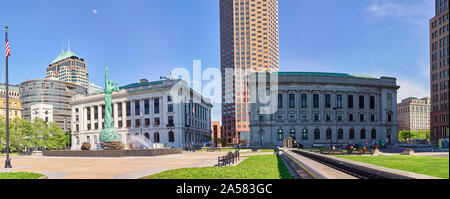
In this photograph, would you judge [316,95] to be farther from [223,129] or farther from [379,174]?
[379,174]

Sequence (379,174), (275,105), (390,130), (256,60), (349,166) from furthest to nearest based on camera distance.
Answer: (256,60)
(390,130)
(275,105)
(349,166)
(379,174)

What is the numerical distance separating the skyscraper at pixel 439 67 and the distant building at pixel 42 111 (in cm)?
11983

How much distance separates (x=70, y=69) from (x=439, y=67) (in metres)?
152

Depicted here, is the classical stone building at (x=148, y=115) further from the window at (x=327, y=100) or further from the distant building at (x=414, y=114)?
the distant building at (x=414, y=114)

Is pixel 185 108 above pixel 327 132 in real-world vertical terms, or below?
above

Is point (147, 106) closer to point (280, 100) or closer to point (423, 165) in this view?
point (280, 100)

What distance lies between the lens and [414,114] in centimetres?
14200

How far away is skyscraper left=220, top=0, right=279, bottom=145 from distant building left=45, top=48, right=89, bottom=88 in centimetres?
7244

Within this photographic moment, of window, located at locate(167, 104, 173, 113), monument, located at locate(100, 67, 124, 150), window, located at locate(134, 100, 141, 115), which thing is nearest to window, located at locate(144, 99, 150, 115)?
window, located at locate(134, 100, 141, 115)

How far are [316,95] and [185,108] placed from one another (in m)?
38.7

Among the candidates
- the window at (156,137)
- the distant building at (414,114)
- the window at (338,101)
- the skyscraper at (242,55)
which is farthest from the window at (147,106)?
the distant building at (414,114)

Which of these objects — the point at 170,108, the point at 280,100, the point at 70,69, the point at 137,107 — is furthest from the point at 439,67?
the point at 70,69
